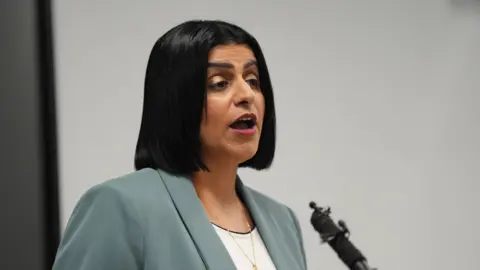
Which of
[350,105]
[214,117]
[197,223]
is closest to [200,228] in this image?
[197,223]

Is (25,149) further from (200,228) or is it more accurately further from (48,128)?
(200,228)

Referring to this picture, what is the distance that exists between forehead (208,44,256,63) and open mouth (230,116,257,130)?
0.07 meters

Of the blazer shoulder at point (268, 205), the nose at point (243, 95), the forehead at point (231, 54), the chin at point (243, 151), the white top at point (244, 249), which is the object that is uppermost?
the forehead at point (231, 54)

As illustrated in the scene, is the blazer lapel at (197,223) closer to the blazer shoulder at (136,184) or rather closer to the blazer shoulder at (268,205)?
the blazer shoulder at (136,184)

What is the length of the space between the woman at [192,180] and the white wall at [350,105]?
367 millimetres

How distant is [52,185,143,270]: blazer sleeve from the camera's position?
2.17ft

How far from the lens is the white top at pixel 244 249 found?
0.75m

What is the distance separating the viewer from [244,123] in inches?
30.4

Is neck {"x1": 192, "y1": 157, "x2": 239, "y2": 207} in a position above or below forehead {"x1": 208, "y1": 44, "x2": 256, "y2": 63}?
below

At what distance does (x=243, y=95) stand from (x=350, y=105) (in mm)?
560

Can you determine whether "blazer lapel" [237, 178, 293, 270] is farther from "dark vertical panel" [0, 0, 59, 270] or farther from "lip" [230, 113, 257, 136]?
"dark vertical panel" [0, 0, 59, 270]

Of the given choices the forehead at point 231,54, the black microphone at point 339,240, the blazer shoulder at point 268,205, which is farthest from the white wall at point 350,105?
the black microphone at point 339,240

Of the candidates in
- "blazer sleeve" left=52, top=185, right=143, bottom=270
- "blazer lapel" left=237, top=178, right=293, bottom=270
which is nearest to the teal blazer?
"blazer sleeve" left=52, top=185, right=143, bottom=270

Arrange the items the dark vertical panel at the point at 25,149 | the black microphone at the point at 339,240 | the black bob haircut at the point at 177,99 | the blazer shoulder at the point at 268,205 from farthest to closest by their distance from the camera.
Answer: the dark vertical panel at the point at 25,149, the blazer shoulder at the point at 268,205, the black bob haircut at the point at 177,99, the black microphone at the point at 339,240
